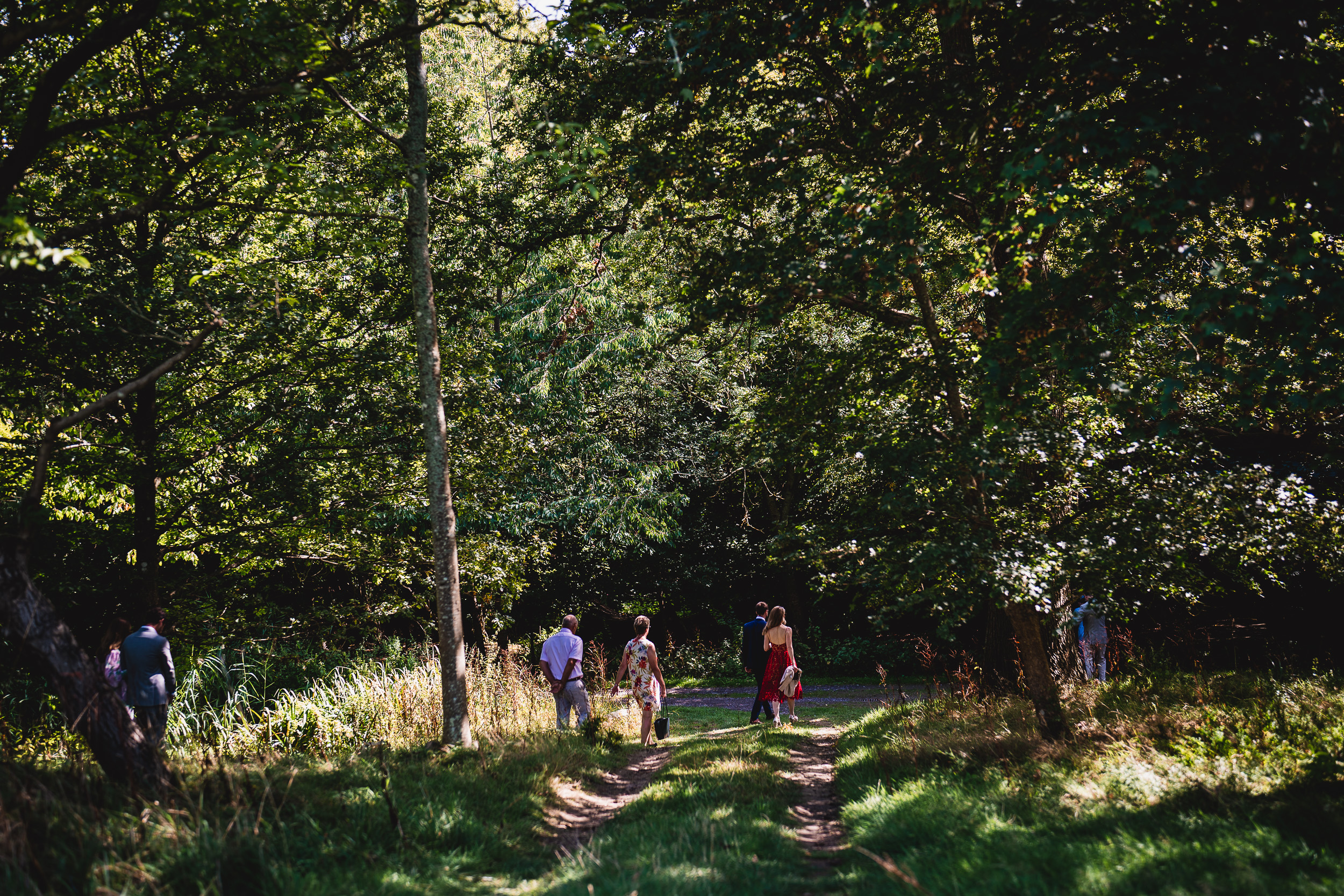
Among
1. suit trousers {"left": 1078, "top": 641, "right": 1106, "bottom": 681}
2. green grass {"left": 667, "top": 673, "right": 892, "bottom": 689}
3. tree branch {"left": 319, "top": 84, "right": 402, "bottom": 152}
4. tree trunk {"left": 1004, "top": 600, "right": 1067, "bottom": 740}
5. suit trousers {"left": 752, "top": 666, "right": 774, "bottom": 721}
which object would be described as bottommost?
green grass {"left": 667, "top": 673, "right": 892, "bottom": 689}

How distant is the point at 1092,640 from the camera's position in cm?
1123

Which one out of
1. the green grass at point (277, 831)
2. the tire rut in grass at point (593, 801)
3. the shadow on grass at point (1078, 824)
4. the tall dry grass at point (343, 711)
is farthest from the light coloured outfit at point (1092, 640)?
the green grass at point (277, 831)

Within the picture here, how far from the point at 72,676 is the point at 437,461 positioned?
11.2 ft

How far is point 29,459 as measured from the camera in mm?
10109

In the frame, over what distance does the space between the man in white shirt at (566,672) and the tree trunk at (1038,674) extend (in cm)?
495

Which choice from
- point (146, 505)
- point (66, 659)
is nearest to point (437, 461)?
point (66, 659)

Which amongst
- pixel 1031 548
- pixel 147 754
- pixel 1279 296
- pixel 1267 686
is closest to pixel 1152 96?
pixel 1279 296

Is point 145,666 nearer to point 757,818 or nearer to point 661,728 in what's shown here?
point 661,728

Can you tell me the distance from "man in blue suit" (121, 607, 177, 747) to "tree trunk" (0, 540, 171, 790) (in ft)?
9.40

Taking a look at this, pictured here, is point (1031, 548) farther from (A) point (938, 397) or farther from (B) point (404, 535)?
(B) point (404, 535)

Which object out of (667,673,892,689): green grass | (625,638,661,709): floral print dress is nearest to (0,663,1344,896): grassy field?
(625,638,661,709): floral print dress

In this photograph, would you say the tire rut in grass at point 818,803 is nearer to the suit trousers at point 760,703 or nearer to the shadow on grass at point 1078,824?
the shadow on grass at point 1078,824

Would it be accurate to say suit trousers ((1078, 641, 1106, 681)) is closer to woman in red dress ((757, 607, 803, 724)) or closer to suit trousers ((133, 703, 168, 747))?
woman in red dress ((757, 607, 803, 724))

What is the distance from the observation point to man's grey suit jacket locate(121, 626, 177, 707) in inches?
305
